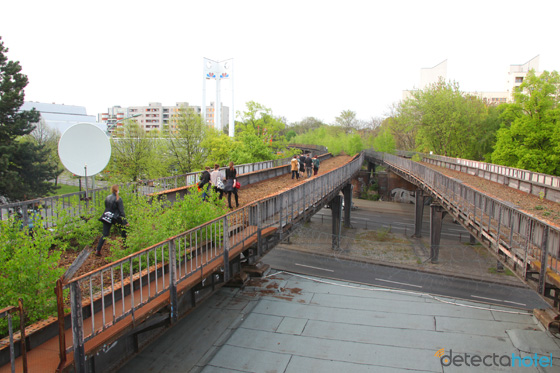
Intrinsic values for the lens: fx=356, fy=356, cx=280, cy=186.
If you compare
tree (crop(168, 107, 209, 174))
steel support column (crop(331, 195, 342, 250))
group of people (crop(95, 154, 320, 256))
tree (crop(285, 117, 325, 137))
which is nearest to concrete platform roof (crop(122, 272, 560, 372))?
group of people (crop(95, 154, 320, 256))

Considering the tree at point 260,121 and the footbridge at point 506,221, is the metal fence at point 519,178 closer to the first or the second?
the footbridge at point 506,221

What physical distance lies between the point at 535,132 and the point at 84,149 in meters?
38.4

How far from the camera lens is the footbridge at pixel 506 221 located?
8.26 meters

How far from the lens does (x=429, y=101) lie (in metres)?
50.6

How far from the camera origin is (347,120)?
105 m

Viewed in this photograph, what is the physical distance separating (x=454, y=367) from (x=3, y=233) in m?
9.36

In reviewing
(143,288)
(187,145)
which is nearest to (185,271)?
(143,288)

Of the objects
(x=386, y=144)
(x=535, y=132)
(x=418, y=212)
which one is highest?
(x=535, y=132)

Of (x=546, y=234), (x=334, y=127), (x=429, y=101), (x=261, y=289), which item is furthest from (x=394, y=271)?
(x=334, y=127)

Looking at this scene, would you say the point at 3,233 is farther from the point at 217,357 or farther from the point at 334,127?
the point at 334,127

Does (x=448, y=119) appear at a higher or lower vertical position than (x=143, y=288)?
higher

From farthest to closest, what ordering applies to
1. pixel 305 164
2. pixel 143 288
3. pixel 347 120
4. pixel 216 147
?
pixel 347 120 → pixel 216 147 → pixel 305 164 → pixel 143 288

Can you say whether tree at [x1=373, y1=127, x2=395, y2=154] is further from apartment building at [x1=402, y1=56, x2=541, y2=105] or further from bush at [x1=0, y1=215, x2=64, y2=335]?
bush at [x1=0, y1=215, x2=64, y2=335]

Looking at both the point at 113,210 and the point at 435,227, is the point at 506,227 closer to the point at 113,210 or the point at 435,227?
the point at 113,210
